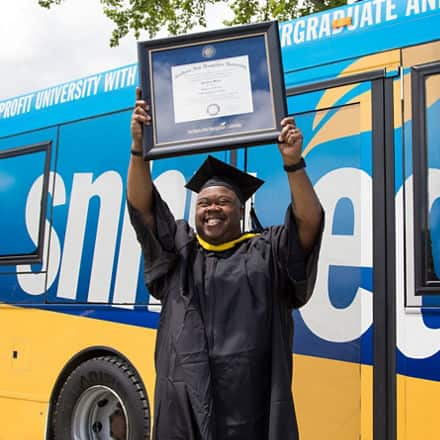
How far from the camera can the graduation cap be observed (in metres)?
3.43

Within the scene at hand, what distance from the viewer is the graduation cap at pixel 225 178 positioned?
11.3 ft

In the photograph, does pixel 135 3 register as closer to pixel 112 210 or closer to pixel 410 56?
pixel 112 210

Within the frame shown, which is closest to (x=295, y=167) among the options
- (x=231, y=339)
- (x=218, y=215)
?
(x=218, y=215)

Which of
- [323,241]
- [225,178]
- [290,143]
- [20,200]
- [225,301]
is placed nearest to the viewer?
[290,143]

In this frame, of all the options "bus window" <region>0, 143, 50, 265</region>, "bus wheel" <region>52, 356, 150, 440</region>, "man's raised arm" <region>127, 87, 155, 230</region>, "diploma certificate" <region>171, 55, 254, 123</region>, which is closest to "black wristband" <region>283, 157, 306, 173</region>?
"diploma certificate" <region>171, 55, 254, 123</region>

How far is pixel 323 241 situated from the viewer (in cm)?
421

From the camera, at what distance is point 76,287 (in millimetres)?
5480

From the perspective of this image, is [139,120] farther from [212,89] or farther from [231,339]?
[231,339]

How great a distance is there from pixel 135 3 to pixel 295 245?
514 inches

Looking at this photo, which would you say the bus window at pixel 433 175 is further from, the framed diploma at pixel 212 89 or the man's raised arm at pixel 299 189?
the framed diploma at pixel 212 89

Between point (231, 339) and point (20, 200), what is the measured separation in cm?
353

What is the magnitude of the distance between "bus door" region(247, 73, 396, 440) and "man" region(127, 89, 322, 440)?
84 centimetres

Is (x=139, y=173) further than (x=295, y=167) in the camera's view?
Yes

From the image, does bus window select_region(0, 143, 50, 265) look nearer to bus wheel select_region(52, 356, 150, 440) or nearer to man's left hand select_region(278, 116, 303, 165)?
bus wheel select_region(52, 356, 150, 440)
